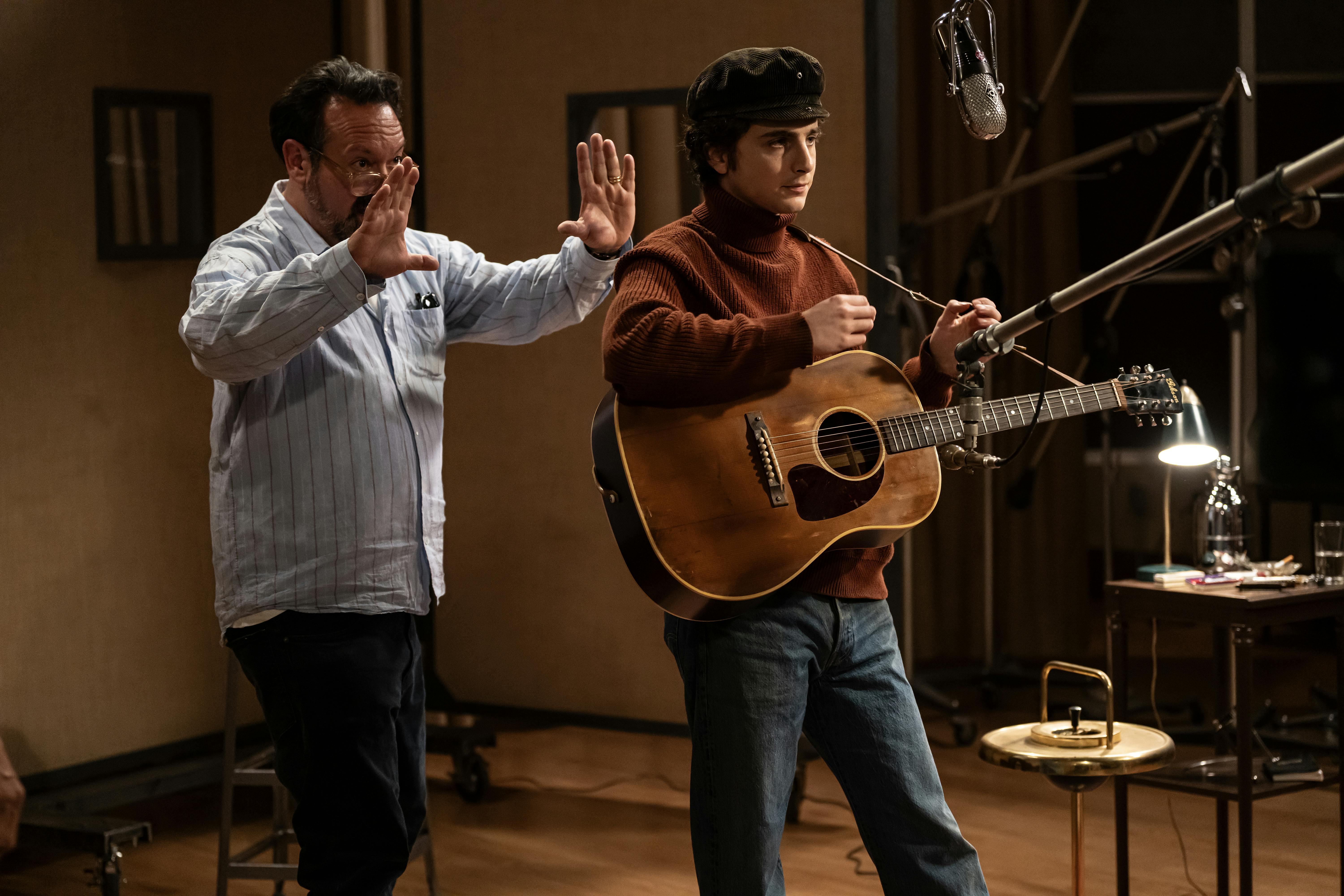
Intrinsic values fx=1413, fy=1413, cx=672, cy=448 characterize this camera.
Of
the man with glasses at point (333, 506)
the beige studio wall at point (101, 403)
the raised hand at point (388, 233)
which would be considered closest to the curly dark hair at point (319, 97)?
the man with glasses at point (333, 506)

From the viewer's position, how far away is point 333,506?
2201mm

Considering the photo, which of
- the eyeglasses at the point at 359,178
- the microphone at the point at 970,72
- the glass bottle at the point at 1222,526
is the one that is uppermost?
the microphone at the point at 970,72

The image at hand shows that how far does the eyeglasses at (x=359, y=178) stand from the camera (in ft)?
7.32

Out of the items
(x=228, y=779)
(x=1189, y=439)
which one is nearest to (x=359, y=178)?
(x=228, y=779)

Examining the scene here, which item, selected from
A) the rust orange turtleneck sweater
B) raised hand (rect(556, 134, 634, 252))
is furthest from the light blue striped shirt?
the rust orange turtleneck sweater

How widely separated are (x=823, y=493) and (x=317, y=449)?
0.79m

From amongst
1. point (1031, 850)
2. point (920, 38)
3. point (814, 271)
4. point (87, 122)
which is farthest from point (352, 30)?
point (1031, 850)

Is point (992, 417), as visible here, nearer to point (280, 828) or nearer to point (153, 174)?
point (280, 828)

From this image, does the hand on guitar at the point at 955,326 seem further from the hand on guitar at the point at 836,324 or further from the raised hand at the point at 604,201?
the raised hand at the point at 604,201

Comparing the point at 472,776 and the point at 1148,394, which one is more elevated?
the point at 1148,394

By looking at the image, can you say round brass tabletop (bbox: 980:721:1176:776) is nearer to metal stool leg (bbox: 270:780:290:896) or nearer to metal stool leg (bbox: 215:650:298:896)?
metal stool leg (bbox: 215:650:298:896)

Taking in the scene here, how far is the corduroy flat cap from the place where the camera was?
6.47 feet

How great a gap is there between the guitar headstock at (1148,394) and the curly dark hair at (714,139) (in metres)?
0.65

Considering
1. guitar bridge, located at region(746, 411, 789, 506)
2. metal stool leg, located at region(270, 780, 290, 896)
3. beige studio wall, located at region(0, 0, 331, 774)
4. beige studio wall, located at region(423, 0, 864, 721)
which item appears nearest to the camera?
guitar bridge, located at region(746, 411, 789, 506)
